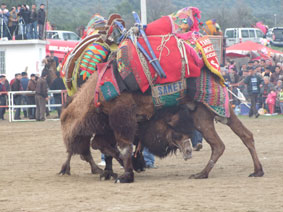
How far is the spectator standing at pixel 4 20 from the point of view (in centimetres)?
3012

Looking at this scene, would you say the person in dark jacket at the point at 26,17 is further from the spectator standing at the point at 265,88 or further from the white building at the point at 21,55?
the spectator standing at the point at 265,88

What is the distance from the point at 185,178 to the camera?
887cm

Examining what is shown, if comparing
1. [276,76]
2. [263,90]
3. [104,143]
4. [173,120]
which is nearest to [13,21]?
[276,76]

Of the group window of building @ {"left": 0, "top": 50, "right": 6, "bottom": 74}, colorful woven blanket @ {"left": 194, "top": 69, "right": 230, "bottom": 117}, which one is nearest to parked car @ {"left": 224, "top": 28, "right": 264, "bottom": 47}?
window of building @ {"left": 0, "top": 50, "right": 6, "bottom": 74}

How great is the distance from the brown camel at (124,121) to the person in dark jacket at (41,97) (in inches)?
566

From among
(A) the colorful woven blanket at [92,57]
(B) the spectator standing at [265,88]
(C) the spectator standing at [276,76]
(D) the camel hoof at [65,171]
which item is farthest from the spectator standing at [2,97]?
(A) the colorful woven blanket at [92,57]

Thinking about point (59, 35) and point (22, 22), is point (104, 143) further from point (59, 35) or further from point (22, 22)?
point (59, 35)

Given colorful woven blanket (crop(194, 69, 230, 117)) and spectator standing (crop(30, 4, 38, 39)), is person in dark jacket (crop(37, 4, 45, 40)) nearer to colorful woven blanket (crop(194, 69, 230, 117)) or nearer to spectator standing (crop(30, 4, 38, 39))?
spectator standing (crop(30, 4, 38, 39))

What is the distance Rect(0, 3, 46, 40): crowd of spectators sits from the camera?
29875mm

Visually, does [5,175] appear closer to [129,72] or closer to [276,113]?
[129,72]

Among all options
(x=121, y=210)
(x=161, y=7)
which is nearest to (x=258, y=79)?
(x=121, y=210)

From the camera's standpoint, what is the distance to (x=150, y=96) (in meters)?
8.55

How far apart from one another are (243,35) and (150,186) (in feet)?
127

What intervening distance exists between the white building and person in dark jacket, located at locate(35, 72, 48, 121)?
7.61 m
